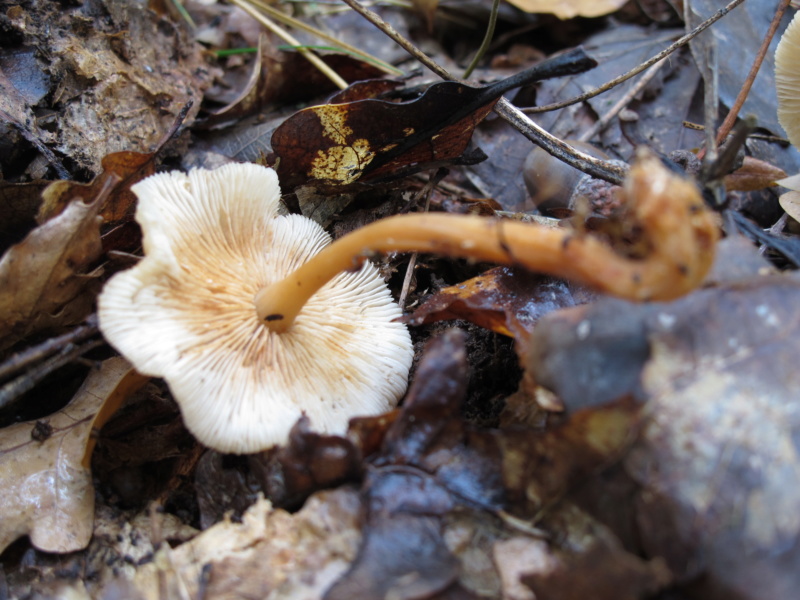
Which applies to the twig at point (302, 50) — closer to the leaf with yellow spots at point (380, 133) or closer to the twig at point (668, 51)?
the leaf with yellow spots at point (380, 133)

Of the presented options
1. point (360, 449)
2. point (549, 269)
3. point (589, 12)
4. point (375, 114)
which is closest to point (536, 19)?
point (589, 12)

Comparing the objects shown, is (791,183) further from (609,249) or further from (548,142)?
(609,249)

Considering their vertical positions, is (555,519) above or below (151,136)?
below

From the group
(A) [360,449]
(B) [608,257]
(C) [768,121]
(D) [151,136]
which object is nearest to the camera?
(B) [608,257]

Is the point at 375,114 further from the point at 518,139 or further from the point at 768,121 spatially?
the point at 768,121

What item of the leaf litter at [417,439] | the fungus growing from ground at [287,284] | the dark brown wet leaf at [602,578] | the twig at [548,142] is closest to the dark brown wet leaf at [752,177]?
the leaf litter at [417,439]
